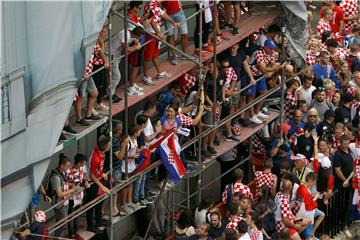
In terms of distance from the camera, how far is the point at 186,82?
59.1 ft

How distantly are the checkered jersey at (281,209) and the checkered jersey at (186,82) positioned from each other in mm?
1947

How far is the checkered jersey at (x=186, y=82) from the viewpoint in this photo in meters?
18.0

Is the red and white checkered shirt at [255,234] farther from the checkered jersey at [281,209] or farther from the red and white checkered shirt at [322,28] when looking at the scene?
the red and white checkered shirt at [322,28]

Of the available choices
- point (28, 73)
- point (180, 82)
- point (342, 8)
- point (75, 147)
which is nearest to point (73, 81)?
point (28, 73)

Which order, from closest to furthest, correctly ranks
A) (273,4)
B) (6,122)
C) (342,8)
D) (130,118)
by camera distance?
(6,122)
(130,118)
(273,4)
(342,8)

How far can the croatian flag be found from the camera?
17062mm

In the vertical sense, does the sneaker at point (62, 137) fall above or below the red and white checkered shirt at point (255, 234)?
above

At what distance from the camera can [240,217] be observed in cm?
1741

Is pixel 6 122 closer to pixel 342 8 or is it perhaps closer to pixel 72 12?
pixel 72 12

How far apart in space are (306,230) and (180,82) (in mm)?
2805

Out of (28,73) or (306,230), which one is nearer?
(28,73)

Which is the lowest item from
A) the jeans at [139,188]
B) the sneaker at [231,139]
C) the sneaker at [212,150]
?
the sneaker at [231,139]

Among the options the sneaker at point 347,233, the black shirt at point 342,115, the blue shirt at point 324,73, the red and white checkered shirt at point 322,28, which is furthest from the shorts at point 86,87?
the red and white checkered shirt at point 322,28

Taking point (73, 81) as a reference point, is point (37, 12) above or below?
above
